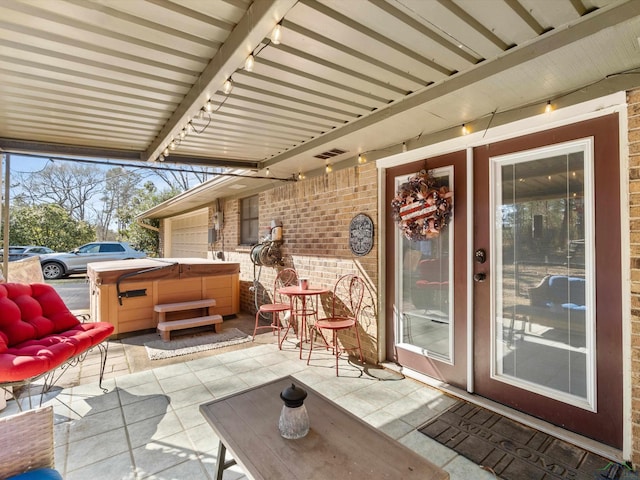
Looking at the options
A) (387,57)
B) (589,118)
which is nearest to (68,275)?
(387,57)

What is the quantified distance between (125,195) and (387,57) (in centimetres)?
2422

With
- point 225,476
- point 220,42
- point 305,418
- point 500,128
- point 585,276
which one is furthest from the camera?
point 500,128

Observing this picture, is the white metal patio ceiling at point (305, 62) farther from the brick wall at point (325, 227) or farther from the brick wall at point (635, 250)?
the brick wall at point (325, 227)

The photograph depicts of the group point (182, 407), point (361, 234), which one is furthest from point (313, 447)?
point (361, 234)

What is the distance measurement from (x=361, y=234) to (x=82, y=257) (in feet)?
41.3

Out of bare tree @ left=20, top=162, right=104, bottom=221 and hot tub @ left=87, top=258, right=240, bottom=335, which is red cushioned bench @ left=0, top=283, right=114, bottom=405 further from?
bare tree @ left=20, top=162, right=104, bottom=221

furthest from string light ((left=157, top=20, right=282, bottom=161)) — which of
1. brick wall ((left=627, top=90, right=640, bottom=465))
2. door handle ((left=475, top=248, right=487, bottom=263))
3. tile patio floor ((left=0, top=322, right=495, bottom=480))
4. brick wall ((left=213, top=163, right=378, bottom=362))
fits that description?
tile patio floor ((left=0, top=322, right=495, bottom=480))

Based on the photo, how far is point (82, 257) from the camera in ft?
40.3

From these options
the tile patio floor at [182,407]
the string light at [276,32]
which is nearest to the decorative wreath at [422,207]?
the tile patio floor at [182,407]

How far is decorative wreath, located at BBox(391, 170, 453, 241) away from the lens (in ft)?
10.2

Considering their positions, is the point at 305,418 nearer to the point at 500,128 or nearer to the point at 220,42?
the point at 220,42

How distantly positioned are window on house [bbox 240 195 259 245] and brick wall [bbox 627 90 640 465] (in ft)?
17.8

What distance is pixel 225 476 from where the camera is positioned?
6.59ft

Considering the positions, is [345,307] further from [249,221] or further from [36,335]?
[249,221]
